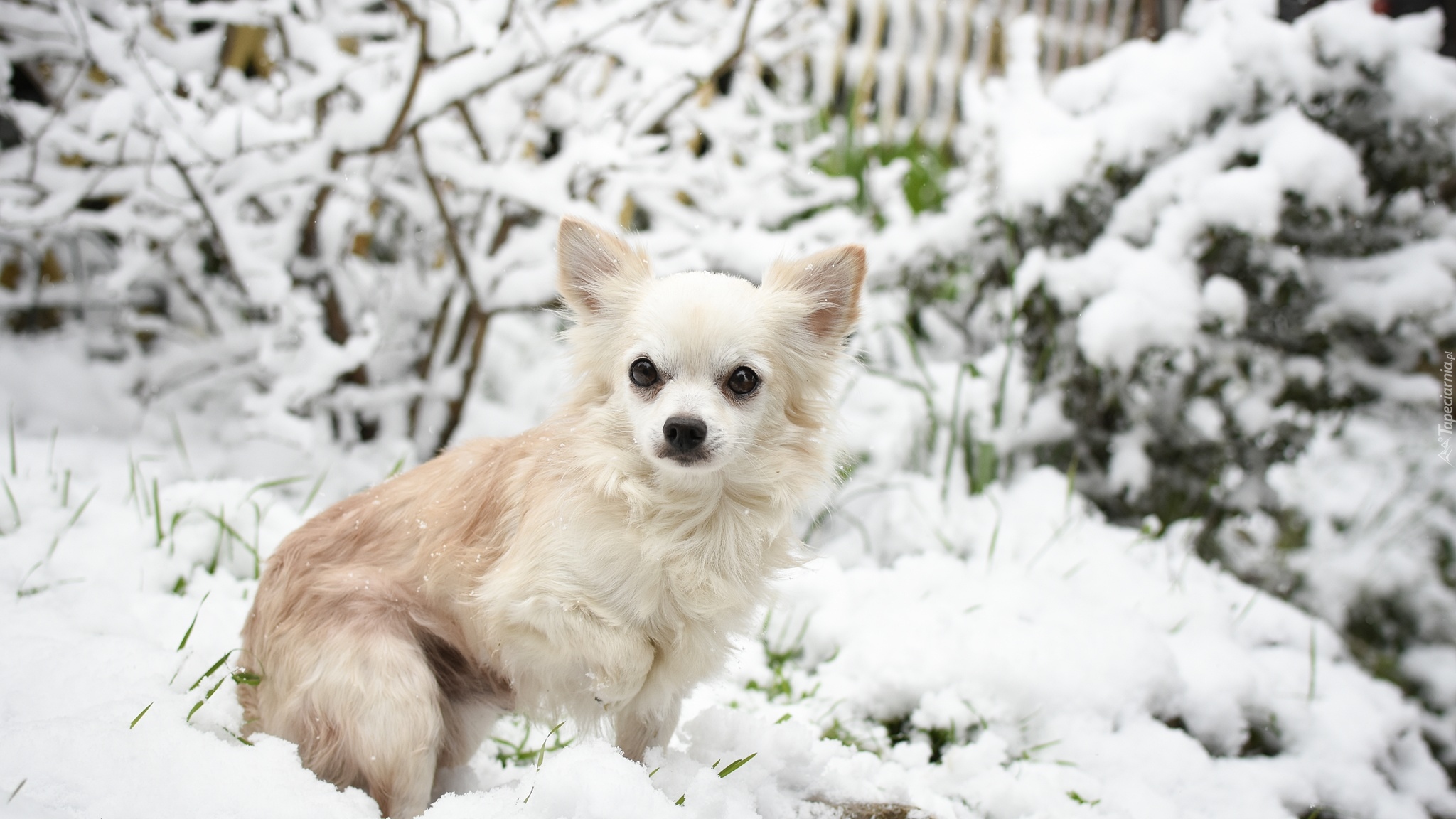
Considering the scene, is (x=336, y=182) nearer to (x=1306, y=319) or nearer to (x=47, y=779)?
(x=47, y=779)

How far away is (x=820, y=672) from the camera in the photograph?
2.40m

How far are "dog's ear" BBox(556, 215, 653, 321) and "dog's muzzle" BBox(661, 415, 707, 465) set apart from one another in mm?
426

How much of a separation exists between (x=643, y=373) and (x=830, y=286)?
459mm

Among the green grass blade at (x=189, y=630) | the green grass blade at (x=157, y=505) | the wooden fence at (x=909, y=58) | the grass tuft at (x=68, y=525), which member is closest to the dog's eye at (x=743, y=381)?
the green grass blade at (x=189, y=630)

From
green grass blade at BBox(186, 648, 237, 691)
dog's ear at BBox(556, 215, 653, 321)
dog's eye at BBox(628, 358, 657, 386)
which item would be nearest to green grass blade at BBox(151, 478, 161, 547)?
green grass blade at BBox(186, 648, 237, 691)

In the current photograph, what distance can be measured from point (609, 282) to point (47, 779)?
4.05ft

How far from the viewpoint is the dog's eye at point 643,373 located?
64.3 inches

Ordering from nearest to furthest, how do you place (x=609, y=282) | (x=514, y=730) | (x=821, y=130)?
(x=609, y=282) < (x=514, y=730) < (x=821, y=130)

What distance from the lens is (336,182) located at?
8.79 ft

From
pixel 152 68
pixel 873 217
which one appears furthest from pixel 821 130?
pixel 152 68

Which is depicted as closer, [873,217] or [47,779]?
[47,779]

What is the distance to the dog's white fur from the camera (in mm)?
1498

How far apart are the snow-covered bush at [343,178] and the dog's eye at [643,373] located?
1282 mm

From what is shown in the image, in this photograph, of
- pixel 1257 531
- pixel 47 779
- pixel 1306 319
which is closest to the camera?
pixel 47 779
